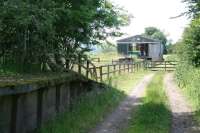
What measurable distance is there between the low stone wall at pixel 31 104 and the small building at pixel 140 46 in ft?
199

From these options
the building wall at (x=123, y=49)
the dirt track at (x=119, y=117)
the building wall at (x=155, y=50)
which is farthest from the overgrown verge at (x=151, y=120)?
the building wall at (x=123, y=49)

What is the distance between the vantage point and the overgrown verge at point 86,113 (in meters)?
12.0

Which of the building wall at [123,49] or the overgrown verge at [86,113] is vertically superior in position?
the building wall at [123,49]

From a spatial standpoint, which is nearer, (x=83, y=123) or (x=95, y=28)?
(x=83, y=123)

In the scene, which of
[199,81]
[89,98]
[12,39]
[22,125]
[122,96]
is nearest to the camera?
[22,125]

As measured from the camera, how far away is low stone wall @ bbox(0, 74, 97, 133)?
32.3 feet

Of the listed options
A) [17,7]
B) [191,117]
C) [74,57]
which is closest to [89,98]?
[74,57]

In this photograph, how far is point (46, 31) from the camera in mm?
13531

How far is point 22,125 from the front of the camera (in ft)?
35.5

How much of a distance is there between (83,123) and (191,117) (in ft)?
12.9

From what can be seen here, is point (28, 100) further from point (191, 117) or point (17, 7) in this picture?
point (191, 117)

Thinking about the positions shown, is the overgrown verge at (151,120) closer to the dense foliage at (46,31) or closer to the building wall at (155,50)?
the dense foliage at (46,31)

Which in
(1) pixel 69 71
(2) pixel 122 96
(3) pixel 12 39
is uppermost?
(3) pixel 12 39

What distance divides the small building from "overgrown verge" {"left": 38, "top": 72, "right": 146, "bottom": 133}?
55621 mm
